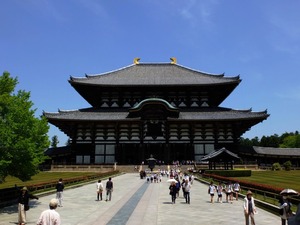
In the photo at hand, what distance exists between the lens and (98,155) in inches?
2362

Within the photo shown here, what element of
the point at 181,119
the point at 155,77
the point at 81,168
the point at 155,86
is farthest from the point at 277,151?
the point at 81,168

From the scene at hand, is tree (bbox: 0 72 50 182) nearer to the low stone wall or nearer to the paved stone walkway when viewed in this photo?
the paved stone walkway

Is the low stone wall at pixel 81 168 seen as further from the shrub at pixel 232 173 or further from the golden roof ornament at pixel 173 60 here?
A: the golden roof ornament at pixel 173 60

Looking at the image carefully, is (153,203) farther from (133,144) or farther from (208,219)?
(133,144)

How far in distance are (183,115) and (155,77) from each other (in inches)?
573

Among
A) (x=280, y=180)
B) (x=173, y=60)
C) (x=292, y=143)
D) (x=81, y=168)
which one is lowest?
(x=280, y=180)

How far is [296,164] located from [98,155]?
42.3 m

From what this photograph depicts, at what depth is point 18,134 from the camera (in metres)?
17.7

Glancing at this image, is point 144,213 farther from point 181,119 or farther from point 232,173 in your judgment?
point 181,119

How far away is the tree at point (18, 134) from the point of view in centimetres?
1686

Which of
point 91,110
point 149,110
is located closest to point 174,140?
point 149,110

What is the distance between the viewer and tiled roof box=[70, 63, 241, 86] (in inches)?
2598

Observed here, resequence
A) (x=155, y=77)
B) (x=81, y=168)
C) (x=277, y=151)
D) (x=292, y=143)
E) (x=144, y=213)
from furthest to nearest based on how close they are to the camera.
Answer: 1. (x=292, y=143)
2. (x=155, y=77)
3. (x=277, y=151)
4. (x=81, y=168)
5. (x=144, y=213)

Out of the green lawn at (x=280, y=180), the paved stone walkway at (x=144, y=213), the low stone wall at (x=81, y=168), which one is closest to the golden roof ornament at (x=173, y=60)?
the low stone wall at (x=81, y=168)
